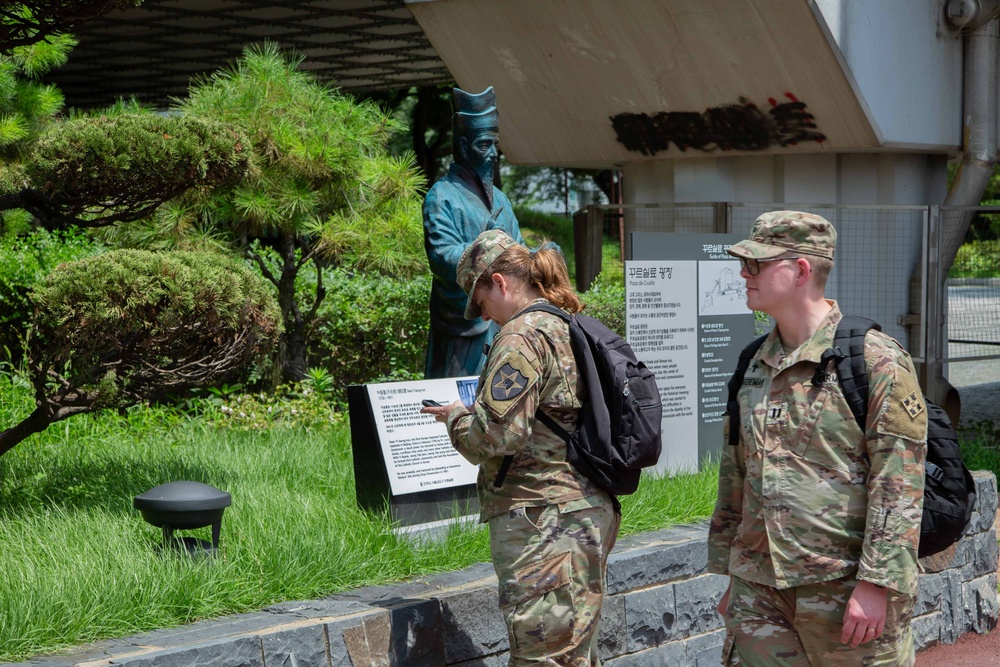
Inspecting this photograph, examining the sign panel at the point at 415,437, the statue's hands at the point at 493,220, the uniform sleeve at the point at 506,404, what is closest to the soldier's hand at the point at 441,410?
the uniform sleeve at the point at 506,404

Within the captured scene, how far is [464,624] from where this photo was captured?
421 cm

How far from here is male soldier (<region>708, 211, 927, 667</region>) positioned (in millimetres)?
2820

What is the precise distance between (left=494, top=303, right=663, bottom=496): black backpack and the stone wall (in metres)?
0.97

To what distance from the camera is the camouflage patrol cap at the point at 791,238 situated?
117 inches

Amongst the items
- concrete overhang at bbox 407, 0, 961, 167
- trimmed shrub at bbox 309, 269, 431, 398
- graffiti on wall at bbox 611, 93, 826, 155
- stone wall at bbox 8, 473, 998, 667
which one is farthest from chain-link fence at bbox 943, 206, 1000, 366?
stone wall at bbox 8, 473, 998, 667

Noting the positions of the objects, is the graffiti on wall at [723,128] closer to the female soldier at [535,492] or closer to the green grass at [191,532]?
the green grass at [191,532]

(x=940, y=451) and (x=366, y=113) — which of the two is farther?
(x=366, y=113)

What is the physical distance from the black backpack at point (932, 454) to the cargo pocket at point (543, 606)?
961mm

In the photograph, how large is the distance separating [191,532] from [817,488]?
274 centimetres

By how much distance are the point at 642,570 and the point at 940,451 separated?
2062mm

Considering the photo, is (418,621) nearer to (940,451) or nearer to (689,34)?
(940,451)

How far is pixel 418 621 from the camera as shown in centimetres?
405

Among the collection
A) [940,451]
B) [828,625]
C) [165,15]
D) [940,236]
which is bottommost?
[828,625]

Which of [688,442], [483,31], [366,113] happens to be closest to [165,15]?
[483,31]
